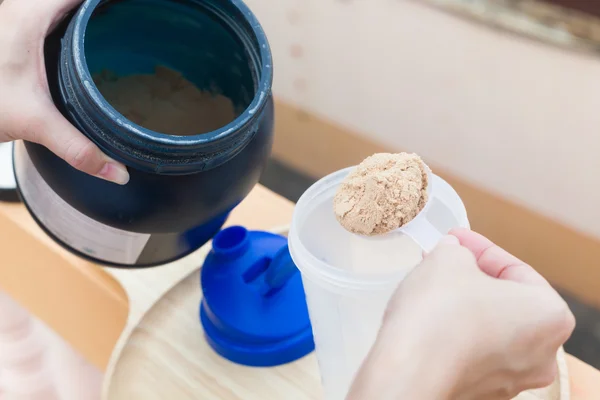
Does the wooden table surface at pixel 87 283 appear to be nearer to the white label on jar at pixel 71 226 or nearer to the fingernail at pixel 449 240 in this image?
the white label on jar at pixel 71 226

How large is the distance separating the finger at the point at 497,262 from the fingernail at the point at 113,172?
170 millimetres

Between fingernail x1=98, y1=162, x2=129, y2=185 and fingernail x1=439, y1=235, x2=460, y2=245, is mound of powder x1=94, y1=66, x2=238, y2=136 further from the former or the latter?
fingernail x1=439, y1=235, x2=460, y2=245

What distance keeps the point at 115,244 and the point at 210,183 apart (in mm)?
81

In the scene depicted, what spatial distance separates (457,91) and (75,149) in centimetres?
57

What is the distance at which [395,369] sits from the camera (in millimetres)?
228

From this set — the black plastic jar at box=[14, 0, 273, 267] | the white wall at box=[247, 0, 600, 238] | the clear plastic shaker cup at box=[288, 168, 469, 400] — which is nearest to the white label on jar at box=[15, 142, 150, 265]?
the black plastic jar at box=[14, 0, 273, 267]

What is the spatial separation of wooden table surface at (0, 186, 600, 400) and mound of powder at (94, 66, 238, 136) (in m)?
0.15

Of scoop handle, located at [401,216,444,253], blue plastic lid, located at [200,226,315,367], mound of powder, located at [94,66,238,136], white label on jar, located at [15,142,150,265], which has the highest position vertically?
scoop handle, located at [401,216,444,253]

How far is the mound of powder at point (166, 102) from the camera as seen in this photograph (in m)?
0.37

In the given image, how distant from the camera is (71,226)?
0.37 metres

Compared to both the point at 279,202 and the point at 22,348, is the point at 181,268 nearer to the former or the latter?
the point at 279,202

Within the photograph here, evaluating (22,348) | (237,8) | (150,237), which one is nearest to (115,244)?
(150,237)

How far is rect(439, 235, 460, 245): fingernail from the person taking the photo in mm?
262

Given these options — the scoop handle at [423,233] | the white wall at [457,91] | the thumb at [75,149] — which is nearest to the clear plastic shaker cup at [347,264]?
the scoop handle at [423,233]
